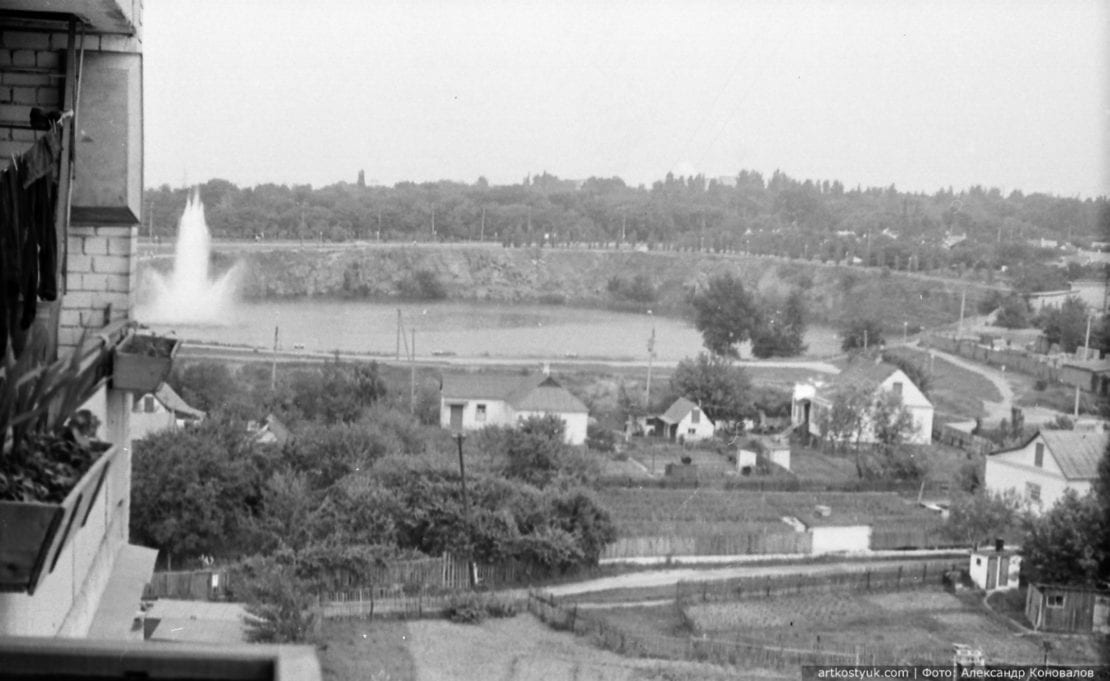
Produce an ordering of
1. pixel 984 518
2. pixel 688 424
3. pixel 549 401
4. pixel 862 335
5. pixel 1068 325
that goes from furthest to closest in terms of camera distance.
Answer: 1. pixel 862 335
2. pixel 688 424
3. pixel 549 401
4. pixel 1068 325
5. pixel 984 518

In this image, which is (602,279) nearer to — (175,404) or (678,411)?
(678,411)

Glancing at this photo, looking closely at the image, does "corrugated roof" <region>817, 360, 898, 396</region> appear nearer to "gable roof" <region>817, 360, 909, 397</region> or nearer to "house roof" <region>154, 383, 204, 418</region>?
"gable roof" <region>817, 360, 909, 397</region>

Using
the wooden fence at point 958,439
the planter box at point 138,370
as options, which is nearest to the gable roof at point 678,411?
the wooden fence at point 958,439

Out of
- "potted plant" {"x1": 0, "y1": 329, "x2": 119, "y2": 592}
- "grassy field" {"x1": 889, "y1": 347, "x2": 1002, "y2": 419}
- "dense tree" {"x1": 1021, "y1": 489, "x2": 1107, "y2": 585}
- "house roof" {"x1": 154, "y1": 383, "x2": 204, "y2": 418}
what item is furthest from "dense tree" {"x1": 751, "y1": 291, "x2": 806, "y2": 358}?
"potted plant" {"x1": 0, "y1": 329, "x2": 119, "y2": 592}

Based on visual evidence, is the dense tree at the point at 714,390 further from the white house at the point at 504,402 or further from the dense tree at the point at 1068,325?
the dense tree at the point at 1068,325

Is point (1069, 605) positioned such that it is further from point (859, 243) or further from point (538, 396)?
point (859, 243)

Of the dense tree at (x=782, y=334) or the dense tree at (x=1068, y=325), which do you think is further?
the dense tree at (x=782, y=334)

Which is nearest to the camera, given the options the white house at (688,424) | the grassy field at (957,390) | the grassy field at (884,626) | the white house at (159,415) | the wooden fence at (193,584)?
the grassy field at (884,626)

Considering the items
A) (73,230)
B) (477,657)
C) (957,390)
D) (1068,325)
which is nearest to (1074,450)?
(1068,325)
